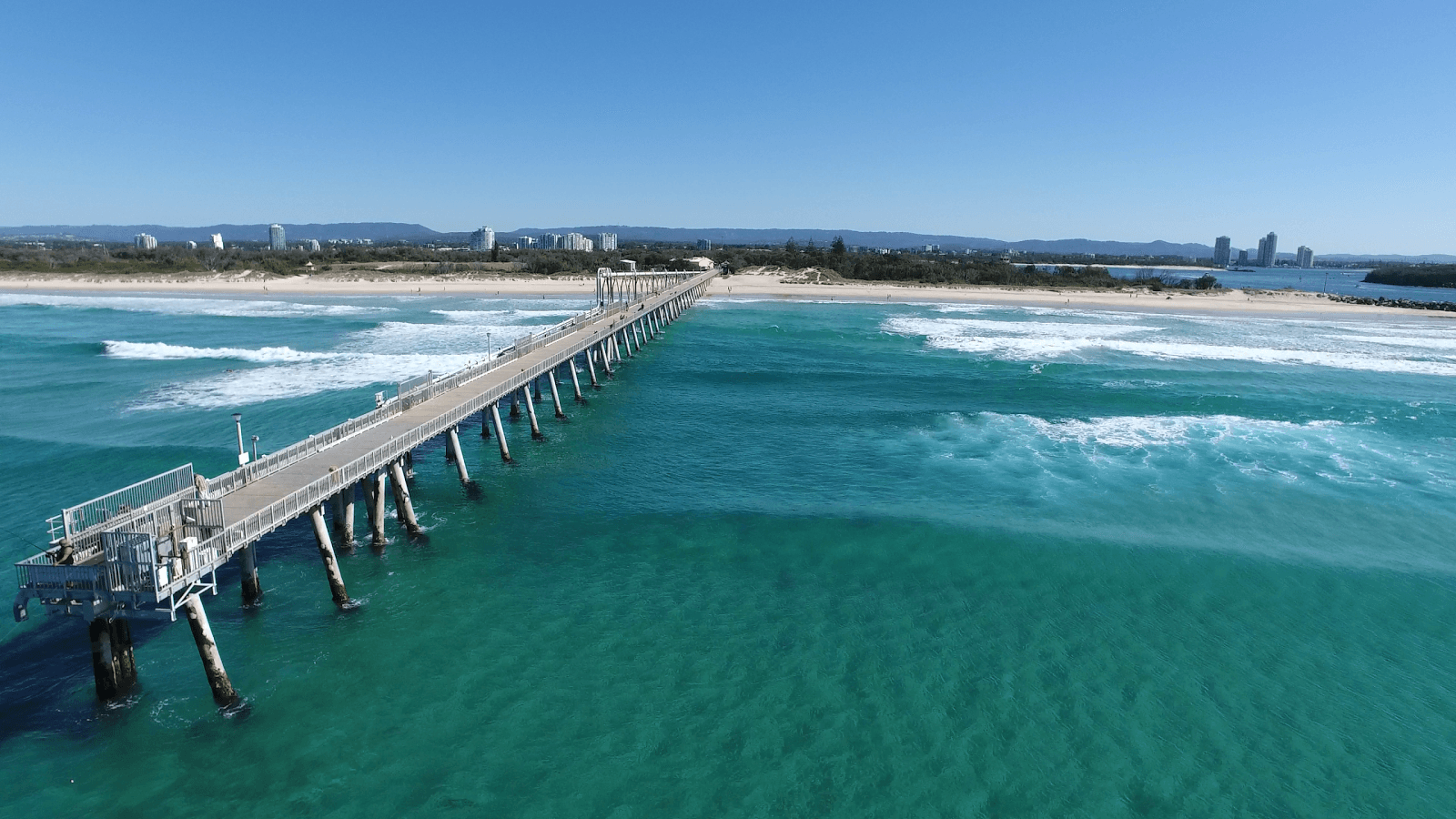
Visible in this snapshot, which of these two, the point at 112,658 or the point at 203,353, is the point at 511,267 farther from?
the point at 112,658

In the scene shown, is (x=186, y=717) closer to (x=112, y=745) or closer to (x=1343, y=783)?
(x=112, y=745)

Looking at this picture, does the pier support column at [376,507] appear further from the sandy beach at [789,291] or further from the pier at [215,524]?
the sandy beach at [789,291]

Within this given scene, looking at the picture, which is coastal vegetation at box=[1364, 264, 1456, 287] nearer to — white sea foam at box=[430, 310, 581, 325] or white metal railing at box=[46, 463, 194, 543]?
white sea foam at box=[430, 310, 581, 325]

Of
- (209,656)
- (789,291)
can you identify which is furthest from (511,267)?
(209,656)

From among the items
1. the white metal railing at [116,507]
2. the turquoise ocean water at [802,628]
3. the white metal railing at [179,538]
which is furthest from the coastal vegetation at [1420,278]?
the white metal railing at [116,507]

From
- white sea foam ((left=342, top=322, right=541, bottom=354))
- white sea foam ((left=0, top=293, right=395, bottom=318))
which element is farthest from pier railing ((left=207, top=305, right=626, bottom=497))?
white sea foam ((left=0, top=293, right=395, bottom=318))
